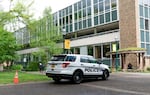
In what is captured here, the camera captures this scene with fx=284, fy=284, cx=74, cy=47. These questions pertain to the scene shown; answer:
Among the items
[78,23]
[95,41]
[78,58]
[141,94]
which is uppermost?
[78,23]

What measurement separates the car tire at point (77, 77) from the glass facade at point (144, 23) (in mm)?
19484

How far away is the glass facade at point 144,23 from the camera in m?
36.3

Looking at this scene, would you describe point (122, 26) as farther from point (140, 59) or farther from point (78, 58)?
point (78, 58)

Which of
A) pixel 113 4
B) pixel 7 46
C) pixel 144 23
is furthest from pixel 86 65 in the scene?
pixel 7 46

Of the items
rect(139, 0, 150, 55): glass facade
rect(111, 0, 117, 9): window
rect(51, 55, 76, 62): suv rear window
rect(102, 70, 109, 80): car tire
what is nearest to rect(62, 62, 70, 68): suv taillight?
rect(51, 55, 76, 62): suv rear window

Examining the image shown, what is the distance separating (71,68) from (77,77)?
842 mm

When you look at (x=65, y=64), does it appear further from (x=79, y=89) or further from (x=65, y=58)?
(x=79, y=89)

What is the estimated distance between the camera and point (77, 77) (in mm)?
18250

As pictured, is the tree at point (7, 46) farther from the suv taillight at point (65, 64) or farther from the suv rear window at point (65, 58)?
the suv taillight at point (65, 64)

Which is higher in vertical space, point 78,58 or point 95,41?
point 95,41

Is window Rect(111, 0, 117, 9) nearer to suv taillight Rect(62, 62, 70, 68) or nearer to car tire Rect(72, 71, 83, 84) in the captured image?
car tire Rect(72, 71, 83, 84)

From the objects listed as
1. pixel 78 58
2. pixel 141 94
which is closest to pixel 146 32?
pixel 78 58

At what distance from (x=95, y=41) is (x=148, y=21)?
8409 mm

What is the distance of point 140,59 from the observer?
34.3 metres
